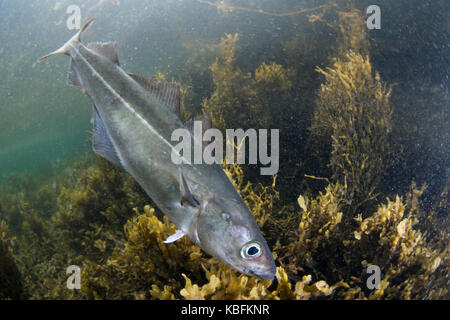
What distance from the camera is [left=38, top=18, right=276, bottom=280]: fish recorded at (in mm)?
1308

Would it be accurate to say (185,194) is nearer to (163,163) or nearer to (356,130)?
(163,163)

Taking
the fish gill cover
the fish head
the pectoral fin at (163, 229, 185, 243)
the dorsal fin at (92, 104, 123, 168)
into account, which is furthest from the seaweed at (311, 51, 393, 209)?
the dorsal fin at (92, 104, 123, 168)

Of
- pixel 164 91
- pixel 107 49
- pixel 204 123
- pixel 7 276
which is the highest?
pixel 107 49

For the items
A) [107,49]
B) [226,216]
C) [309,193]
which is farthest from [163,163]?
[309,193]

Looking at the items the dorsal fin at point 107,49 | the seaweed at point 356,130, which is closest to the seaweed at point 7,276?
the dorsal fin at point 107,49

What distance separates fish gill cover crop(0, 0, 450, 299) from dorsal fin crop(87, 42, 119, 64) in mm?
67

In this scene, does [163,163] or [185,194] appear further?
[163,163]

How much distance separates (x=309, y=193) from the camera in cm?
412

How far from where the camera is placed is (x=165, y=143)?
1.48 meters

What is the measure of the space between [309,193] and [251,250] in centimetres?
312

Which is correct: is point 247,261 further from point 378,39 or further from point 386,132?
point 378,39

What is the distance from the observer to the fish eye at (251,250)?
→ 1278mm

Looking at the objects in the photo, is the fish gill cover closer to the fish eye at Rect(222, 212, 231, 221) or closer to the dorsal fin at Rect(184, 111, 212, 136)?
the fish eye at Rect(222, 212, 231, 221)
